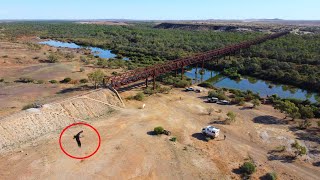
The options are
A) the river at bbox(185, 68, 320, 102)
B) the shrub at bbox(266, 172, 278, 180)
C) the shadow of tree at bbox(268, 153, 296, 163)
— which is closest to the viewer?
the shrub at bbox(266, 172, 278, 180)

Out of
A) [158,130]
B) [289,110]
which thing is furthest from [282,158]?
[158,130]

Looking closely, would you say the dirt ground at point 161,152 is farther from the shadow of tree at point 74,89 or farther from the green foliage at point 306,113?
the shadow of tree at point 74,89

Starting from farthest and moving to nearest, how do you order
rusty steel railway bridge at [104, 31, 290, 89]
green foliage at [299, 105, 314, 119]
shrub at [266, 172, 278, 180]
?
1. rusty steel railway bridge at [104, 31, 290, 89]
2. green foliage at [299, 105, 314, 119]
3. shrub at [266, 172, 278, 180]

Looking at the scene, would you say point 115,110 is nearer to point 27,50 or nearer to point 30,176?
point 30,176

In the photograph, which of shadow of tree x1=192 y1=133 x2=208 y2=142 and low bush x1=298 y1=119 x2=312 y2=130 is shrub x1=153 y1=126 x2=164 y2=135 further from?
low bush x1=298 y1=119 x2=312 y2=130

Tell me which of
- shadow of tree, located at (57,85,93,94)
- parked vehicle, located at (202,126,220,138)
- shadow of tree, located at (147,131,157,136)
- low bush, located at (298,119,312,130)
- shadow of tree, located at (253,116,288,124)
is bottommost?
shadow of tree, located at (253,116,288,124)

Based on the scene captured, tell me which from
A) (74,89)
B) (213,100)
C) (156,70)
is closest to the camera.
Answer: (213,100)

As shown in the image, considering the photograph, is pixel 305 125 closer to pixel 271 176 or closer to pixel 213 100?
pixel 213 100

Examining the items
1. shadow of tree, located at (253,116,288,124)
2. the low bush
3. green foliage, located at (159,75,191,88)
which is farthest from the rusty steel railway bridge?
the low bush

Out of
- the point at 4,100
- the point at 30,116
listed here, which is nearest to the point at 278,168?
the point at 30,116

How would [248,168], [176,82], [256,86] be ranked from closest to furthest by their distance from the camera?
[248,168] < [176,82] < [256,86]
